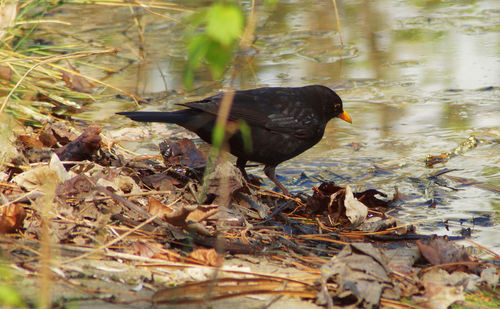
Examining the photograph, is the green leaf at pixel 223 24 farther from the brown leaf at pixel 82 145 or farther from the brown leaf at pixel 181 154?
the brown leaf at pixel 181 154

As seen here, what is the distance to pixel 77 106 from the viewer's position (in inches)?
228

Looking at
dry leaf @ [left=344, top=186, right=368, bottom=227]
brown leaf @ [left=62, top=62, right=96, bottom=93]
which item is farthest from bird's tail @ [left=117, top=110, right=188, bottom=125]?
brown leaf @ [left=62, top=62, right=96, bottom=93]

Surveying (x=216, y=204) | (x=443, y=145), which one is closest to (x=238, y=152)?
(x=216, y=204)

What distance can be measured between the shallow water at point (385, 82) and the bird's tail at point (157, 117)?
3.04 feet

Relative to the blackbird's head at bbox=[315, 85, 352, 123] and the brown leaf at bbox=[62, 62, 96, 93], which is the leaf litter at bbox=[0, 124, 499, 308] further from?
the brown leaf at bbox=[62, 62, 96, 93]

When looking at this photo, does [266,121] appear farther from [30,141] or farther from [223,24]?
[223,24]

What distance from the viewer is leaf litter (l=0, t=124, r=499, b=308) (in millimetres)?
2396

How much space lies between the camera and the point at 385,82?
6695 millimetres

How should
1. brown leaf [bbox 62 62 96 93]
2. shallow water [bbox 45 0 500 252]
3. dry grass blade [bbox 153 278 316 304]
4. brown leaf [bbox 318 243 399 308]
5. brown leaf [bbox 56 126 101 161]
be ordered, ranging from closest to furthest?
1. dry grass blade [bbox 153 278 316 304]
2. brown leaf [bbox 318 243 399 308]
3. brown leaf [bbox 56 126 101 161]
4. shallow water [bbox 45 0 500 252]
5. brown leaf [bbox 62 62 96 93]

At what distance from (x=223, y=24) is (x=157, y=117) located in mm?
2735

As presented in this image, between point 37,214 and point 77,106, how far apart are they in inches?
122

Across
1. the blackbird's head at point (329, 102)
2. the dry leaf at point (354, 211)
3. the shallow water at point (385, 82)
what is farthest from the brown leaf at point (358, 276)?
the blackbird's head at point (329, 102)

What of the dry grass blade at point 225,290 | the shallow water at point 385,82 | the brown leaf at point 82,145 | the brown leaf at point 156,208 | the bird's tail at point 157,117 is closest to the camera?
the dry grass blade at point 225,290

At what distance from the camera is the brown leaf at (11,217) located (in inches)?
105
